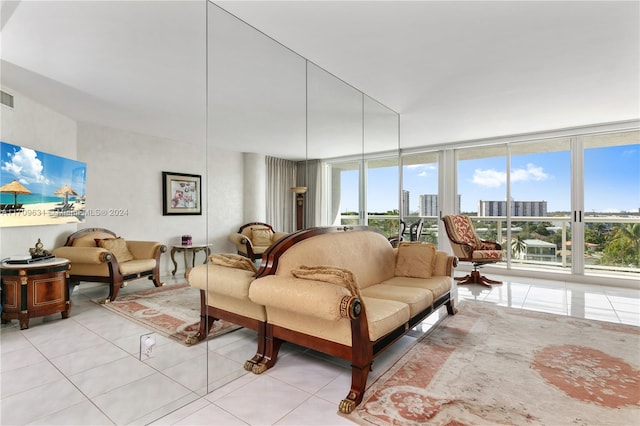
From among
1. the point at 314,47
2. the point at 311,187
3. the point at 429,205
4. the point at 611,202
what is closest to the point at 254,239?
the point at 311,187

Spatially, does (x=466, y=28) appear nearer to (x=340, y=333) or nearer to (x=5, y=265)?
(x=340, y=333)

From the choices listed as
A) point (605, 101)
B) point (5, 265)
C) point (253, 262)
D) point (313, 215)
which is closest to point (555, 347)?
point (313, 215)

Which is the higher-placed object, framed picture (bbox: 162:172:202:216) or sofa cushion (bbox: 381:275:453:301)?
framed picture (bbox: 162:172:202:216)

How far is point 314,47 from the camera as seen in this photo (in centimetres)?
268

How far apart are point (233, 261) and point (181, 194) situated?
2.00ft

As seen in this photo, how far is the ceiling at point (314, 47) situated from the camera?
1.86 meters

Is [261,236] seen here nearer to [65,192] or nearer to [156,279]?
[156,279]

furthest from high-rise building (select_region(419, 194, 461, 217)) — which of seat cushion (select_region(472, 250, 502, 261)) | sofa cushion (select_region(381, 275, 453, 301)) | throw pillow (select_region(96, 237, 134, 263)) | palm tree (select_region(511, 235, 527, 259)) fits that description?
throw pillow (select_region(96, 237, 134, 263))

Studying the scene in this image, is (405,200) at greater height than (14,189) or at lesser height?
greater

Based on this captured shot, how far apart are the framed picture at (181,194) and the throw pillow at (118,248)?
0.27m

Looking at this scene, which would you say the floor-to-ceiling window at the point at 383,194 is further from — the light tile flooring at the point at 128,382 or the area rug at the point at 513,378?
the light tile flooring at the point at 128,382

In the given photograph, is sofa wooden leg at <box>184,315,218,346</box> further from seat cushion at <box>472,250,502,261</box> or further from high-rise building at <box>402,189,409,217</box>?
high-rise building at <box>402,189,409,217</box>

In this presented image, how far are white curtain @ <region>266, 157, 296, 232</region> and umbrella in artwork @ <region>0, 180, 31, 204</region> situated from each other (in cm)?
138

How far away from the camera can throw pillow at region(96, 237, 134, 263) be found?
1.79m
